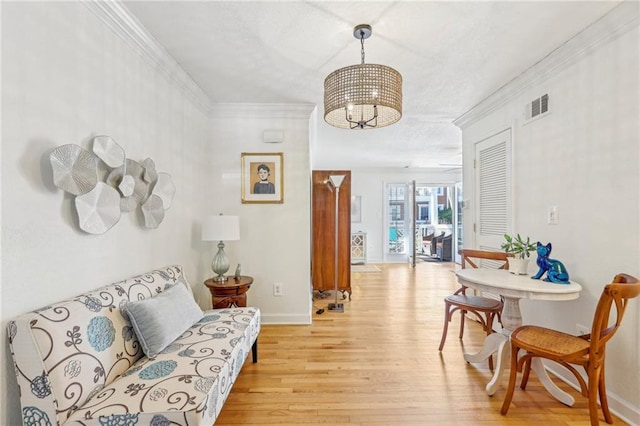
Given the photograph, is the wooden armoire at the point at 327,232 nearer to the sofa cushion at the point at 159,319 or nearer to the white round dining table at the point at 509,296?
the white round dining table at the point at 509,296

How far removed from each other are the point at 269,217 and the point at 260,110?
1205 mm

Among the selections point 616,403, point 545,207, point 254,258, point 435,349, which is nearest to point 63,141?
point 254,258

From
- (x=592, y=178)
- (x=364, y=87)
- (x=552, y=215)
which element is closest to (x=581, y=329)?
(x=552, y=215)

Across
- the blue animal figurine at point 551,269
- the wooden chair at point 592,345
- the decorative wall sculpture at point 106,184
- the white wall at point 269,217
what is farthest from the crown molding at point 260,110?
the wooden chair at point 592,345

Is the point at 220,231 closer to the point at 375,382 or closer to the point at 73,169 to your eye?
the point at 73,169

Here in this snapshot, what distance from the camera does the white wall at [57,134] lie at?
120cm

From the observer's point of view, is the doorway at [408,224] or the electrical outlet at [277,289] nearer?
the electrical outlet at [277,289]

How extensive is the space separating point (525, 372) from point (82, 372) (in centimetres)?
264

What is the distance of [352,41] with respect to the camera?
2070 mm

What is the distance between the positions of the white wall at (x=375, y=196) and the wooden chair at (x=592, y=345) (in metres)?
5.82

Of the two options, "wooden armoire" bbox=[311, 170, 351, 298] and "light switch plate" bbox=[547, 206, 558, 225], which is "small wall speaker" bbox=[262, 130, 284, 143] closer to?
"wooden armoire" bbox=[311, 170, 351, 298]

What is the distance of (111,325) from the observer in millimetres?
1513

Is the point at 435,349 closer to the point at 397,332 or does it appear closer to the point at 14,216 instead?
the point at 397,332

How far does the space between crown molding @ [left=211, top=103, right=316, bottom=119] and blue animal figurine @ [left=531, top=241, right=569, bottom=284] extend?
8.21ft
